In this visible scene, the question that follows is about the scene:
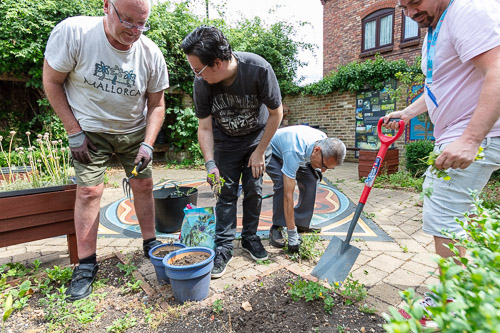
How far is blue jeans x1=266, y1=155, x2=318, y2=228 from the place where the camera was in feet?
8.81

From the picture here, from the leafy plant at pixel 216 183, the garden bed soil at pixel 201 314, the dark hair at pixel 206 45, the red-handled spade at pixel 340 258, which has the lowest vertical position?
the garden bed soil at pixel 201 314

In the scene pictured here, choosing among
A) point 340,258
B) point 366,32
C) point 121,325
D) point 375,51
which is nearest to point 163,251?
point 121,325

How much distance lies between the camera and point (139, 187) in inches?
89.3

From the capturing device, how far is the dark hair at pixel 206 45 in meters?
1.76

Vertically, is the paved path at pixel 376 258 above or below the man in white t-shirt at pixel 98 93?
below

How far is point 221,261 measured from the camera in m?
2.22

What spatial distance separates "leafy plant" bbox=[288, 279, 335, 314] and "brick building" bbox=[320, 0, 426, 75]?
9.56 metres

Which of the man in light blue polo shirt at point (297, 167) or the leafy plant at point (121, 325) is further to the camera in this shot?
the man in light blue polo shirt at point (297, 167)

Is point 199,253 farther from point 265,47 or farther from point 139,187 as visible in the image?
point 265,47

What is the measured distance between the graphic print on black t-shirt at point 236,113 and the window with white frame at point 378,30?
9.57 metres

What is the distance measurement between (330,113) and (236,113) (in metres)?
8.32

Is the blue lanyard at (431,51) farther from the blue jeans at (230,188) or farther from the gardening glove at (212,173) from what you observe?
the gardening glove at (212,173)

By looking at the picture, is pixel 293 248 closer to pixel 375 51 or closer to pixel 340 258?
pixel 340 258

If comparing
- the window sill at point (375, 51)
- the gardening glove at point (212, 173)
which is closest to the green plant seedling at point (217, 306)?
the gardening glove at point (212, 173)
